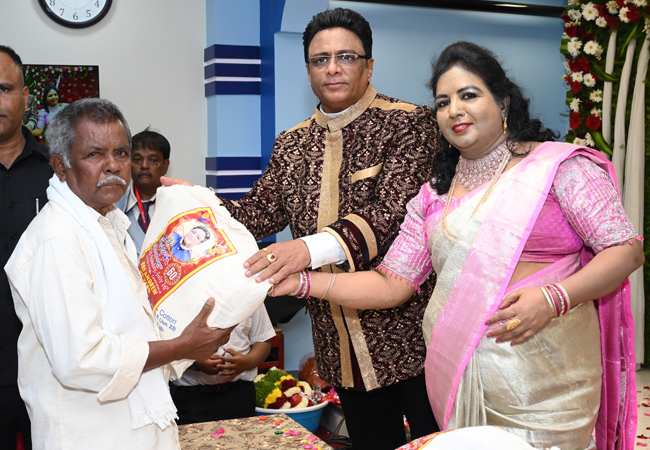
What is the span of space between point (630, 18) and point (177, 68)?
11.5 ft

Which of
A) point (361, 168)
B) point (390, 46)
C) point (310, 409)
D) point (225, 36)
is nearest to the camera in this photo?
point (361, 168)

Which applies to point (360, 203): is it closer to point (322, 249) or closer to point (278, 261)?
point (322, 249)

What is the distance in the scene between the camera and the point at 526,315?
4.93 feet

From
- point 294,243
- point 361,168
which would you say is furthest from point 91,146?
point 361,168

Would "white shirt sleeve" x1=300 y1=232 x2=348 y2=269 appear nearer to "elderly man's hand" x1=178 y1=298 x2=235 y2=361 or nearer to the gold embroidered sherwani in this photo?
the gold embroidered sherwani

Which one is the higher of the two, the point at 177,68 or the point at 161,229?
the point at 177,68

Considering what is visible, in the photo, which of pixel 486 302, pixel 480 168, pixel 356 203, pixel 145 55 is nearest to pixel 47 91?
pixel 145 55

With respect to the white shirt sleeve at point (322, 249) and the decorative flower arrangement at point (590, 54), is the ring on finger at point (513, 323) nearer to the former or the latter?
the white shirt sleeve at point (322, 249)

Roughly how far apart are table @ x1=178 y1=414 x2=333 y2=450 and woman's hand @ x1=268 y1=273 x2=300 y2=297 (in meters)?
0.48

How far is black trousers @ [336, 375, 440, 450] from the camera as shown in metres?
2.14

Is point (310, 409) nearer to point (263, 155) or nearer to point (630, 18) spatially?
point (263, 155)

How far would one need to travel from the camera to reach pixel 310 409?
3547 mm

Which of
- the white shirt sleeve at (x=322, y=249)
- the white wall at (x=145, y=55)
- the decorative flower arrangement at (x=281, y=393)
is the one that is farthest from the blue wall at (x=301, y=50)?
the white shirt sleeve at (x=322, y=249)

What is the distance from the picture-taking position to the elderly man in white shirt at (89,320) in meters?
1.50
